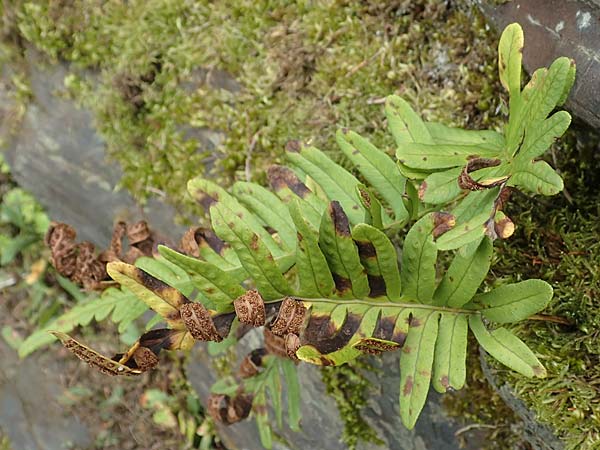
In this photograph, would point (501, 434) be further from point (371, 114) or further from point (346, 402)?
point (371, 114)

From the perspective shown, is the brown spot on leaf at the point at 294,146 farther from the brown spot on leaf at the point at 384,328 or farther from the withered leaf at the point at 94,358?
the withered leaf at the point at 94,358

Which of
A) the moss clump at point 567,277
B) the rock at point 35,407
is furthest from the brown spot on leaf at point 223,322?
the rock at point 35,407

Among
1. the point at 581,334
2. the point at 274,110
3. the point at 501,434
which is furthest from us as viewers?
the point at 274,110

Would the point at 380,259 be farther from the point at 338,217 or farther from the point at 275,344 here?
the point at 275,344

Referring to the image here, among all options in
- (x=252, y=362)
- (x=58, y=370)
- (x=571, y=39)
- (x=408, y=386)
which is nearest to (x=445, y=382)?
(x=408, y=386)

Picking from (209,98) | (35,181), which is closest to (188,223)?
(209,98)

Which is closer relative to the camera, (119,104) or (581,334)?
(581,334)

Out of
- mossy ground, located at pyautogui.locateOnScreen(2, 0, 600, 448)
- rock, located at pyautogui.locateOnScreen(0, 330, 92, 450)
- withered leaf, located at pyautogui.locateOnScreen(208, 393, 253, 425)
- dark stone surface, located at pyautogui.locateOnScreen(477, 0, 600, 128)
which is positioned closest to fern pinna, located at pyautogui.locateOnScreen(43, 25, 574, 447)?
dark stone surface, located at pyautogui.locateOnScreen(477, 0, 600, 128)

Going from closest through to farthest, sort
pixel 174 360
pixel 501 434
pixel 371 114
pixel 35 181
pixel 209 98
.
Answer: pixel 501 434, pixel 371 114, pixel 209 98, pixel 174 360, pixel 35 181
